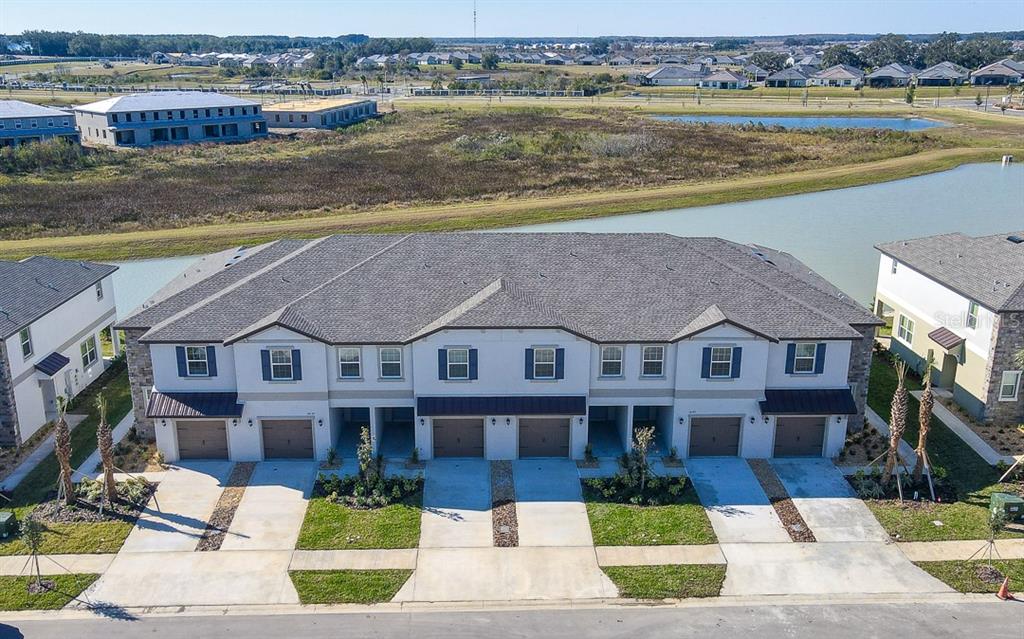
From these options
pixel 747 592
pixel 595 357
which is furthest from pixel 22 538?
pixel 747 592

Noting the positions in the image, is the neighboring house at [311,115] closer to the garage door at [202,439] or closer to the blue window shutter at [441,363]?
the garage door at [202,439]

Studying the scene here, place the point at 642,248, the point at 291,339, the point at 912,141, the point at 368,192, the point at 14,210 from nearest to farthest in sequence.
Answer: the point at 291,339 → the point at 642,248 → the point at 14,210 → the point at 368,192 → the point at 912,141

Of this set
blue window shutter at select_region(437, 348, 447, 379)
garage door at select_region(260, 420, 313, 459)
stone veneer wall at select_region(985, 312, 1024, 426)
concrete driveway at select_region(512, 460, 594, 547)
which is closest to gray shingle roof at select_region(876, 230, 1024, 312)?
stone veneer wall at select_region(985, 312, 1024, 426)

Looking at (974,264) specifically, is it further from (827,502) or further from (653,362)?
(653,362)

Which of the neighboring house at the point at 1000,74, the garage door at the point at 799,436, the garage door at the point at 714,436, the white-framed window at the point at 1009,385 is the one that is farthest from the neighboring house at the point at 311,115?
the neighboring house at the point at 1000,74

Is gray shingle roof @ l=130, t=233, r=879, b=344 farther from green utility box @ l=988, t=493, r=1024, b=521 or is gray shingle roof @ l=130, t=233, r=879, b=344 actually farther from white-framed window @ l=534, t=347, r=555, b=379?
green utility box @ l=988, t=493, r=1024, b=521

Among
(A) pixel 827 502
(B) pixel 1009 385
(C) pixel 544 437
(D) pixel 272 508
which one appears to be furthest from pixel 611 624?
(B) pixel 1009 385

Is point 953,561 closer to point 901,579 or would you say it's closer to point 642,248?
point 901,579
